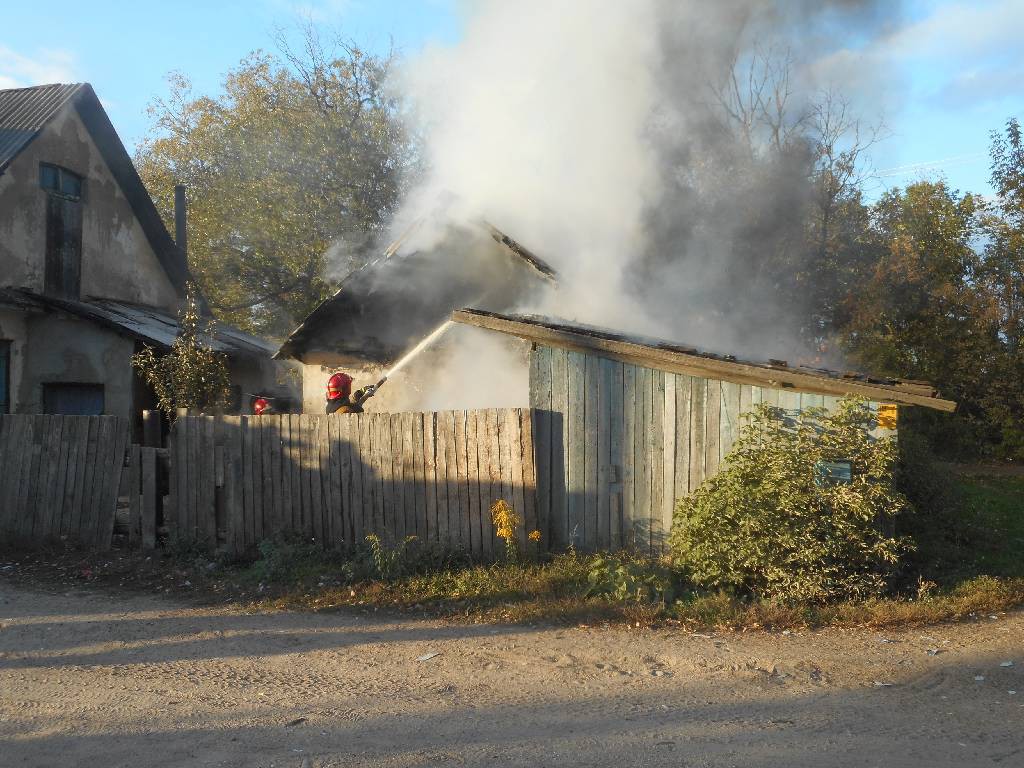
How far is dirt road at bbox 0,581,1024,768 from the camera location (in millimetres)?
4102

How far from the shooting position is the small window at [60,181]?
15.2 m

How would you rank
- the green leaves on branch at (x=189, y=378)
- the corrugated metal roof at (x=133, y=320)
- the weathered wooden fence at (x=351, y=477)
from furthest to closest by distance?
the corrugated metal roof at (x=133, y=320) < the green leaves on branch at (x=189, y=378) < the weathered wooden fence at (x=351, y=477)

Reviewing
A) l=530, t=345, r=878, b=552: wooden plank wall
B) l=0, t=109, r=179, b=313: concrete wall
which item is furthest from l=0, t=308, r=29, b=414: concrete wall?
l=530, t=345, r=878, b=552: wooden plank wall

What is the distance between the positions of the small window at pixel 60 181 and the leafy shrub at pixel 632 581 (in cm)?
1301

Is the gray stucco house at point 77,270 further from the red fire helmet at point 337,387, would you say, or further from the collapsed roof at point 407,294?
the red fire helmet at point 337,387

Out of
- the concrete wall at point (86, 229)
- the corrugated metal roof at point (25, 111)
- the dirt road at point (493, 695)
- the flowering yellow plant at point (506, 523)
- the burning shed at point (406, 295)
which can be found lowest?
the dirt road at point (493, 695)

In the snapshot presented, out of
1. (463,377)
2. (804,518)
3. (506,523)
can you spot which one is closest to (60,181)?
(463,377)

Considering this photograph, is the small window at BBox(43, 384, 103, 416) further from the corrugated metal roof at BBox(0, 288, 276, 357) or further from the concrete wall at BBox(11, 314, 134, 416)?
the corrugated metal roof at BBox(0, 288, 276, 357)

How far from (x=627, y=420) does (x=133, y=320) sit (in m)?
10.4

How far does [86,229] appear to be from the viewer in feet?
52.3

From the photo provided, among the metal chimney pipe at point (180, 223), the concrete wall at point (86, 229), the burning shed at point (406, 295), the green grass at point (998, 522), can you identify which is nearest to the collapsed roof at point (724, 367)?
the green grass at point (998, 522)

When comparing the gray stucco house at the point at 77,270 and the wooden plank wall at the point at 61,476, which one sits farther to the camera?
the gray stucco house at the point at 77,270

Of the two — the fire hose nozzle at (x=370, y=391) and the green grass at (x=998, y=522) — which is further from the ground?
the fire hose nozzle at (x=370, y=391)

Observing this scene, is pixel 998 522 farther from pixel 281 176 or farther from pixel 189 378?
pixel 281 176
